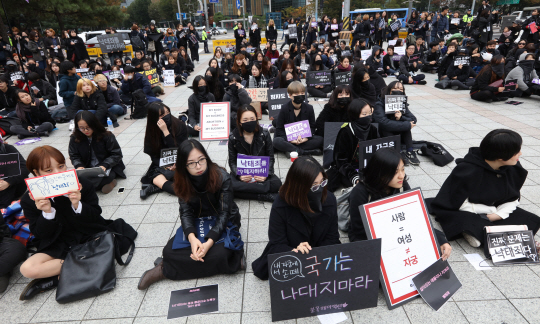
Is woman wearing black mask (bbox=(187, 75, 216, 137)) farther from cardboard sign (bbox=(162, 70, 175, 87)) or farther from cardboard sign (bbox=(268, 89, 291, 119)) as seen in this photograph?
cardboard sign (bbox=(162, 70, 175, 87))

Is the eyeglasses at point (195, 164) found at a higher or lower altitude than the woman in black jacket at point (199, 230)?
higher

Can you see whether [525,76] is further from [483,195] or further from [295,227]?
[295,227]

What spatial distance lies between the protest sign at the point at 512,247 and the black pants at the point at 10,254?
5.23m

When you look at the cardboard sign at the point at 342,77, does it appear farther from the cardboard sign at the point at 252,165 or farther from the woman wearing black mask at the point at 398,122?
the cardboard sign at the point at 252,165

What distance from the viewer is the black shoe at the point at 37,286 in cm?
307

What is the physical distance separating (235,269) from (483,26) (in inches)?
727

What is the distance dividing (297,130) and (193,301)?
380 cm

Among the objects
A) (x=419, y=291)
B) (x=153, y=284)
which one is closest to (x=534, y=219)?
(x=419, y=291)

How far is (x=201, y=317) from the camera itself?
2.81m

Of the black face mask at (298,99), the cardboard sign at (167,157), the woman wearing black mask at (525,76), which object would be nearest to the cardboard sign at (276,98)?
the black face mask at (298,99)

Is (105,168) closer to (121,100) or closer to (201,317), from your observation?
(201,317)

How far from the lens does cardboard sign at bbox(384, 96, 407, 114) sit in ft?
17.3

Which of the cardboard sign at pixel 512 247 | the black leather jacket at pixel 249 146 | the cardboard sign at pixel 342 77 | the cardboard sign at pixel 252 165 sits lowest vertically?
the cardboard sign at pixel 512 247

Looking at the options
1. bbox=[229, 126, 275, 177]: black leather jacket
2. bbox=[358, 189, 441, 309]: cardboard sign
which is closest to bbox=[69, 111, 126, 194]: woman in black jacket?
bbox=[229, 126, 275, 177]: black leather jacket
